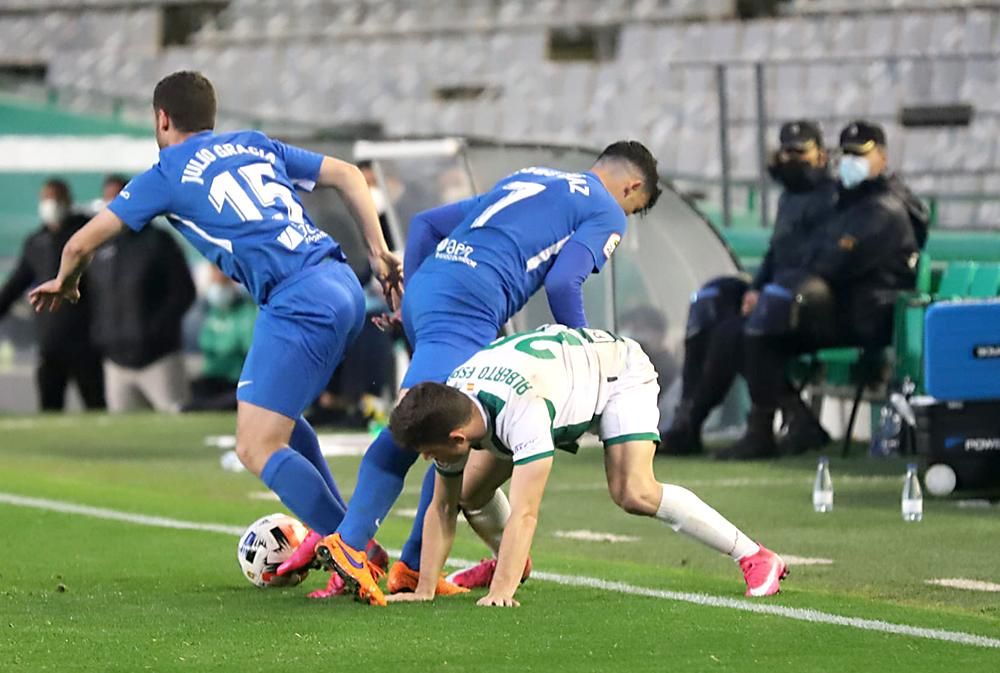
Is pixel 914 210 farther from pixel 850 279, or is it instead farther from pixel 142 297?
pixel 142 297

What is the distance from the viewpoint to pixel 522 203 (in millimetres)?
7180

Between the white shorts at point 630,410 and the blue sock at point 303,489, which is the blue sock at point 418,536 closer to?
the blue sock at point 303,489

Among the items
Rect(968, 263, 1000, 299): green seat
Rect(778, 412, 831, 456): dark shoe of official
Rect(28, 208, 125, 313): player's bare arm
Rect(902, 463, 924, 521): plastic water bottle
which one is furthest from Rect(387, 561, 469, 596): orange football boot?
Rect(778, 412, 831, 456): dark shoe of official

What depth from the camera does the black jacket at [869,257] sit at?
1252cm

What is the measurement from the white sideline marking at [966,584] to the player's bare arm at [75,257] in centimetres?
312

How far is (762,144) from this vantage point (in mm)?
18359

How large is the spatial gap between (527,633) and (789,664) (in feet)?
2.87

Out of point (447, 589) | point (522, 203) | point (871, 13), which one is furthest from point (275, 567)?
point (871, 13)

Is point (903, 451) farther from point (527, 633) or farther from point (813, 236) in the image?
point (527, 633)

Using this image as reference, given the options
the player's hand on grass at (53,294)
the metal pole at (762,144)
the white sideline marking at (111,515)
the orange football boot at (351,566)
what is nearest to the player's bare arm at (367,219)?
the player's hand on grass at (53,294)

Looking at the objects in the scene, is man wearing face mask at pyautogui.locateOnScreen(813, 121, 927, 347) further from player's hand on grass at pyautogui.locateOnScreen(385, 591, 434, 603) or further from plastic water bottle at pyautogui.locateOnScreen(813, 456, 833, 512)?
player's hand on grass at pyautogui.locateOnScreen(385, 591, 434, 603)

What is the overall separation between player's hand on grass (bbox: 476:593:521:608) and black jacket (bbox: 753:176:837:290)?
6.39 metres

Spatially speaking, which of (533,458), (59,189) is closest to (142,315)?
(59,189)

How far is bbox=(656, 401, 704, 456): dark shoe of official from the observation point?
13.4 meters
